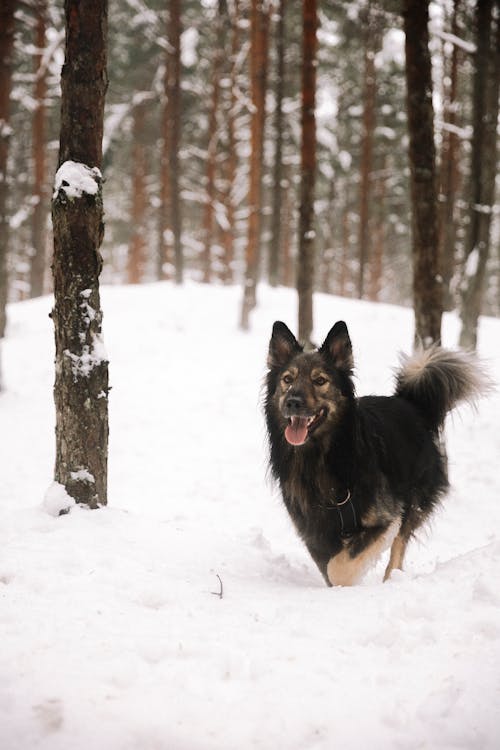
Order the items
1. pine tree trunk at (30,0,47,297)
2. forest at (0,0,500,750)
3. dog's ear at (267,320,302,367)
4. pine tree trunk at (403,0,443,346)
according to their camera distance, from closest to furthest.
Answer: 1. forest at (0,0,500,750)
2. dog's ear at (267,320,302,367)
3. pine tree trunk at (403,0,443,346)
4. pine tree trunk at (30,0,47,297)

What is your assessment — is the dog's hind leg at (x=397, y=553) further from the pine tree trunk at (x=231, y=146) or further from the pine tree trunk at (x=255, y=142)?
the pine tree trunk at (x=231, y=146)

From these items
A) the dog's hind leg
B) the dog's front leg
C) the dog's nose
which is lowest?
the dog's hind leg

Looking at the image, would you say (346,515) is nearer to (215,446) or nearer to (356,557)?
(356,557)

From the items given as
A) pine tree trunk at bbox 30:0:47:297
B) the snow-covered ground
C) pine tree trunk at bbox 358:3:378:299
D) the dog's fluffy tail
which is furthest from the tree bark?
the dog's fluffy tail

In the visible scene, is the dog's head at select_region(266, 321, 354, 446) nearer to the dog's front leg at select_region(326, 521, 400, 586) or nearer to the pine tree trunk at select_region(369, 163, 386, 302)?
the dog's front leg at select_region(326, 521, 400, 586)

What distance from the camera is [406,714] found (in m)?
2.21

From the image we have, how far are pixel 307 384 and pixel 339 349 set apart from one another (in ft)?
1.48

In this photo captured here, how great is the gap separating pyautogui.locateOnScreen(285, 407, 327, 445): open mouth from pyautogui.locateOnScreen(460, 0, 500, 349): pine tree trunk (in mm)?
8117

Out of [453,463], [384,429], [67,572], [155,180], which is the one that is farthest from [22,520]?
→ [155,180]

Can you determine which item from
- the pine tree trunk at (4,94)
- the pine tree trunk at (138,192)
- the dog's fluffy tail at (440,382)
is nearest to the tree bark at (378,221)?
the pine tree trunk at (138,192)

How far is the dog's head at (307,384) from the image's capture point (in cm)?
408

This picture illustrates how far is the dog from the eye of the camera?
416 centimetres

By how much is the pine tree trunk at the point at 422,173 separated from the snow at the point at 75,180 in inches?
185

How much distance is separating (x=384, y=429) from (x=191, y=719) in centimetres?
298
